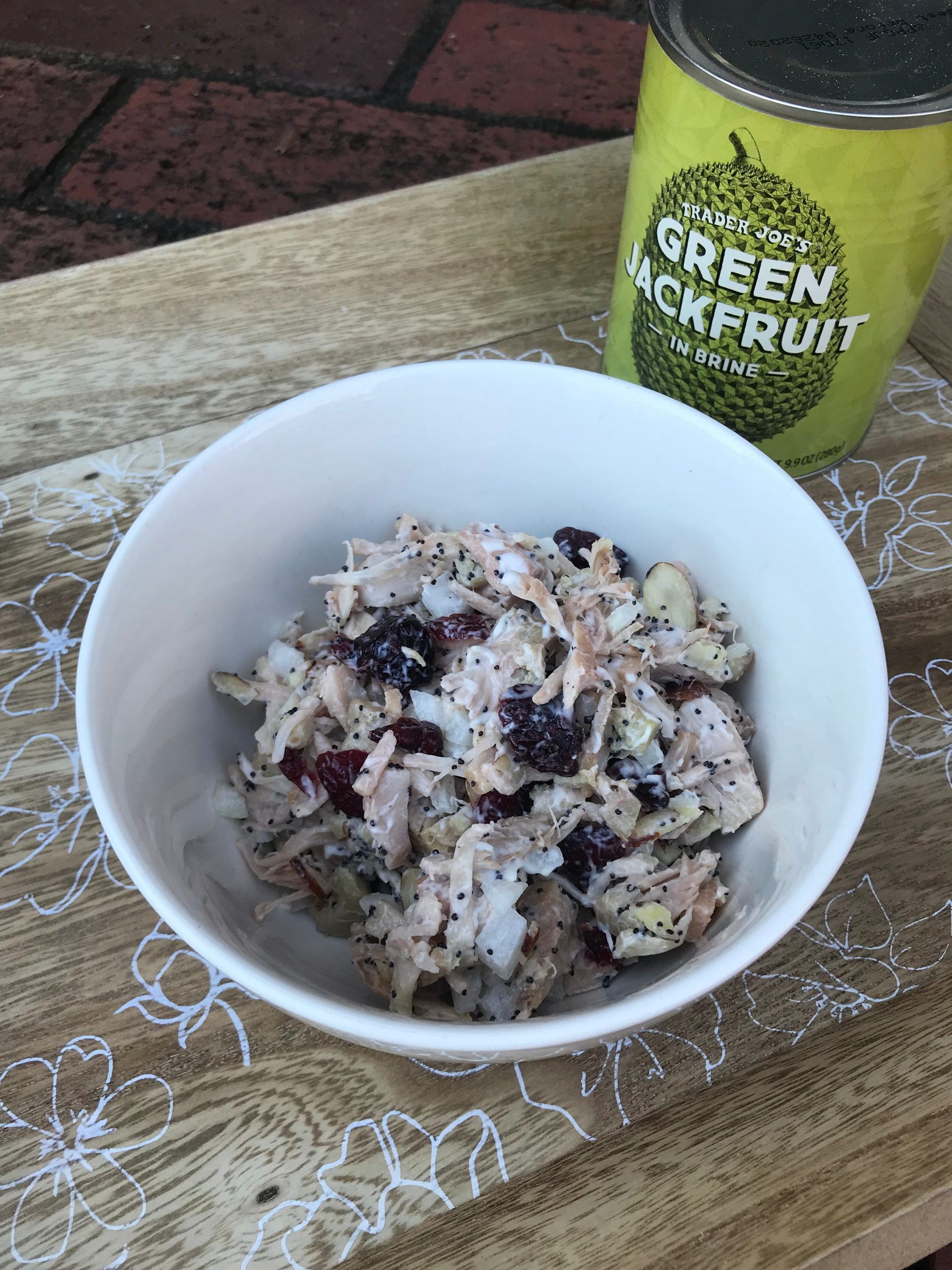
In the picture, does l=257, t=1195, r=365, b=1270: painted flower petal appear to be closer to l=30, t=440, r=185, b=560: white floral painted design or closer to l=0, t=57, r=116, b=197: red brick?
l=30, t=440, r=185, b=560: white floral painted design

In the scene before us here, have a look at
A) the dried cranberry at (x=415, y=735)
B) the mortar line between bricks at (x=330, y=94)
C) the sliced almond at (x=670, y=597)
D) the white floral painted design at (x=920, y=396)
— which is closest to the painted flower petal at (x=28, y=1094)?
the dried cranberry at (x=415, y=735)

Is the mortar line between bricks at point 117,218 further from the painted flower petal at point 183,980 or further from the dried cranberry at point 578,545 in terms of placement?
the painted flower petal at point 183,980

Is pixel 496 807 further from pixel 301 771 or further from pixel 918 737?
pixel 918 737

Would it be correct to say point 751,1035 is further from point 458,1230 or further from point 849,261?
point 849,261

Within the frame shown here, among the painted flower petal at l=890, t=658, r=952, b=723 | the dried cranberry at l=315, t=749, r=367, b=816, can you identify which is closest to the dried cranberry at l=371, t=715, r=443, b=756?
the dried cranberry at l=315, t=749, r=367, b=816

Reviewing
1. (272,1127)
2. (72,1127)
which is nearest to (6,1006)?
(72,1127)

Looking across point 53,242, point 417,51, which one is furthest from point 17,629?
point 417,51
